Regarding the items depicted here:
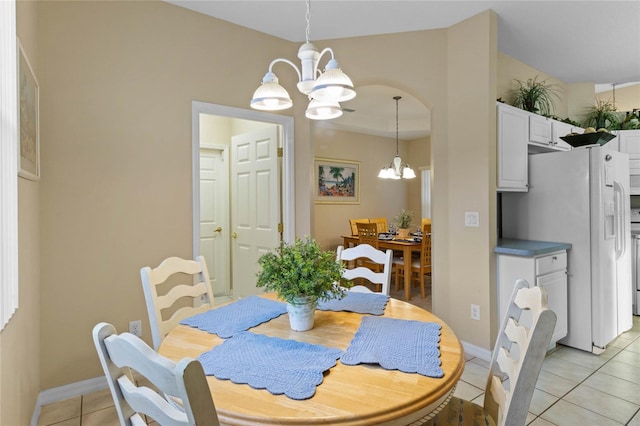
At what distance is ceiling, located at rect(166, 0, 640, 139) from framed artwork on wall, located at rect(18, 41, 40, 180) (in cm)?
124

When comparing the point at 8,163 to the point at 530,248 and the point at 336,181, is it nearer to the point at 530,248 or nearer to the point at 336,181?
the point at 530,248

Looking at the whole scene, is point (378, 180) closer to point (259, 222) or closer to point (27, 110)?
point (259, 222)

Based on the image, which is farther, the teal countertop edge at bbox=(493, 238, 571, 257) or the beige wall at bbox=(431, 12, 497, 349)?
the beige wall at bbox=(431, 12, 497, 349)

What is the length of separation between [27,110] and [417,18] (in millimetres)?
2794

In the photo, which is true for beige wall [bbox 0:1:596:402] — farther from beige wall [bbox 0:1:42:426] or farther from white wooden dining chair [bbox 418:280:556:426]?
white wooden dining chair [bbox 418:280:556:426]

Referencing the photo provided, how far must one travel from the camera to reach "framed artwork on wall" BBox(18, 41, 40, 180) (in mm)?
1727

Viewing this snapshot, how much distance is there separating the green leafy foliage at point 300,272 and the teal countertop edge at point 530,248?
1895 millimetres

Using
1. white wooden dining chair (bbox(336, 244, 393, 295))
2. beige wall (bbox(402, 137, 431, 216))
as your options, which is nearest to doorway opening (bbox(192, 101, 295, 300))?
white wooden dining chair (bbox(336, 244, 393, 295))

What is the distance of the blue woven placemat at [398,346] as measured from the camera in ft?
3.67

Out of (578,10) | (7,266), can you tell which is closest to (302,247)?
(7,266)

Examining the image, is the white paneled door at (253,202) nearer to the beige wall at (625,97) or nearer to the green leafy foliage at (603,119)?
the green leafy foliage at (603,119)

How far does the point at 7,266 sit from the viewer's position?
142 centimetres

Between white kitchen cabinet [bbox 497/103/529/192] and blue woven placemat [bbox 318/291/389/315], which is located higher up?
white kitchen cabinet [bbox 497/103/529/192]

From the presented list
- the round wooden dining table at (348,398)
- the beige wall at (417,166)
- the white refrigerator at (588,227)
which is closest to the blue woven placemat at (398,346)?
the round wooden dining table at (348,398)
